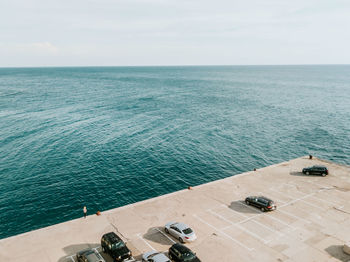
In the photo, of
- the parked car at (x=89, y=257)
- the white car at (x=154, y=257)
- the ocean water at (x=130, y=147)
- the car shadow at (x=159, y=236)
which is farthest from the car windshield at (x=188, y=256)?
the ocean water at (x=130, y=147)

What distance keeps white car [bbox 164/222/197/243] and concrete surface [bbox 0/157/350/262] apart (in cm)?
79

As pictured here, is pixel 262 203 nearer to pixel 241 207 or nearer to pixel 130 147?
pixel 241 207

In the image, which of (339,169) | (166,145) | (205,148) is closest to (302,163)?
(339,169)

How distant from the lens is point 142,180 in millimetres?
55812

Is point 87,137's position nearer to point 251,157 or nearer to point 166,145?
point 166,145

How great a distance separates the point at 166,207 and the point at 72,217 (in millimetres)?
16190

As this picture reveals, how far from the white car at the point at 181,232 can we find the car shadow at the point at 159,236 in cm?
69

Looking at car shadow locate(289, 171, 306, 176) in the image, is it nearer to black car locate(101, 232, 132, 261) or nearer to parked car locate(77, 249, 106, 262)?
black car locate(101, 232, 132, 261)

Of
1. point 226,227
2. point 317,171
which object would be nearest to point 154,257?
point 226,227

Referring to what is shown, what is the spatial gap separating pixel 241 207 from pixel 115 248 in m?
20.6

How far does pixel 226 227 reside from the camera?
113 ft

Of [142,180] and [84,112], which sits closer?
[142,180]

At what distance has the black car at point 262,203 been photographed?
37.7 m

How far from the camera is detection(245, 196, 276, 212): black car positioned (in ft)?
124
